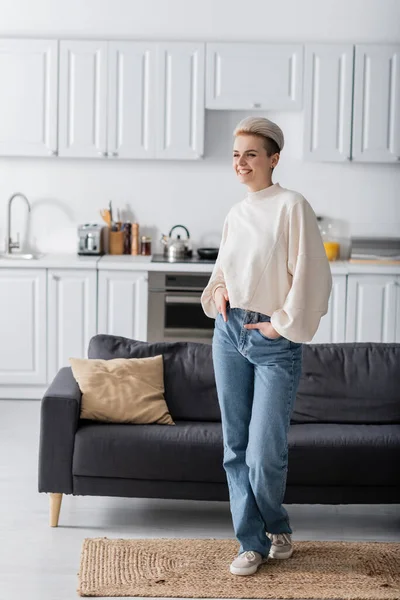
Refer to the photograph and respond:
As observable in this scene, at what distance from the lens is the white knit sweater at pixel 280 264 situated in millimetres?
3287

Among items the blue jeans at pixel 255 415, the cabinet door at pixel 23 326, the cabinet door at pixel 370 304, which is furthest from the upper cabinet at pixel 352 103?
the blue jeans at pixel 255 415

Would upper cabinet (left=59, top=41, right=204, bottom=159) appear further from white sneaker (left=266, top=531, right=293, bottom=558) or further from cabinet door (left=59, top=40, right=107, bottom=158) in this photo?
white sneaker (left=266, top=531, right=293, bottom=558)

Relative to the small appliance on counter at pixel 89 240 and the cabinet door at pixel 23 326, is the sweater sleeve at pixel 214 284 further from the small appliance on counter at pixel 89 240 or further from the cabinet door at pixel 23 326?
the small appliance on counter at pixel 89 240

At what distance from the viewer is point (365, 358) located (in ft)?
14.5

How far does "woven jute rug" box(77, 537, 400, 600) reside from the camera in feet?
11.2

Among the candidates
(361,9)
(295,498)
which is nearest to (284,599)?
(295,498)

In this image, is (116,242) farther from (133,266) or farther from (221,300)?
(221,300)

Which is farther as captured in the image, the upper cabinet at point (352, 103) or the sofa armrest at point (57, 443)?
the upper cabinet at point (352, 103)

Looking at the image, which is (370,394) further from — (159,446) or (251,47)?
(251,47)

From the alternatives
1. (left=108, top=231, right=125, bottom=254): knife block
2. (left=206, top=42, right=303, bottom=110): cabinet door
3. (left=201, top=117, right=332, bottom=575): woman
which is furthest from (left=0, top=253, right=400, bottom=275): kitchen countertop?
(left=201, top=117, right=332, bottom=575): woman

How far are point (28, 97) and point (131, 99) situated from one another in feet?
2.20

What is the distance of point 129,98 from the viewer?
21.5 ft

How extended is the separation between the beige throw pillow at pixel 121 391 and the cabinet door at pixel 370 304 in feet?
7.95

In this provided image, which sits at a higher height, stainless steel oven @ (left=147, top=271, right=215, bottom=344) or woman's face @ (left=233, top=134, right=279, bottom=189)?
woman's face @ (left=233, top=134, right=279, bottom=189)
